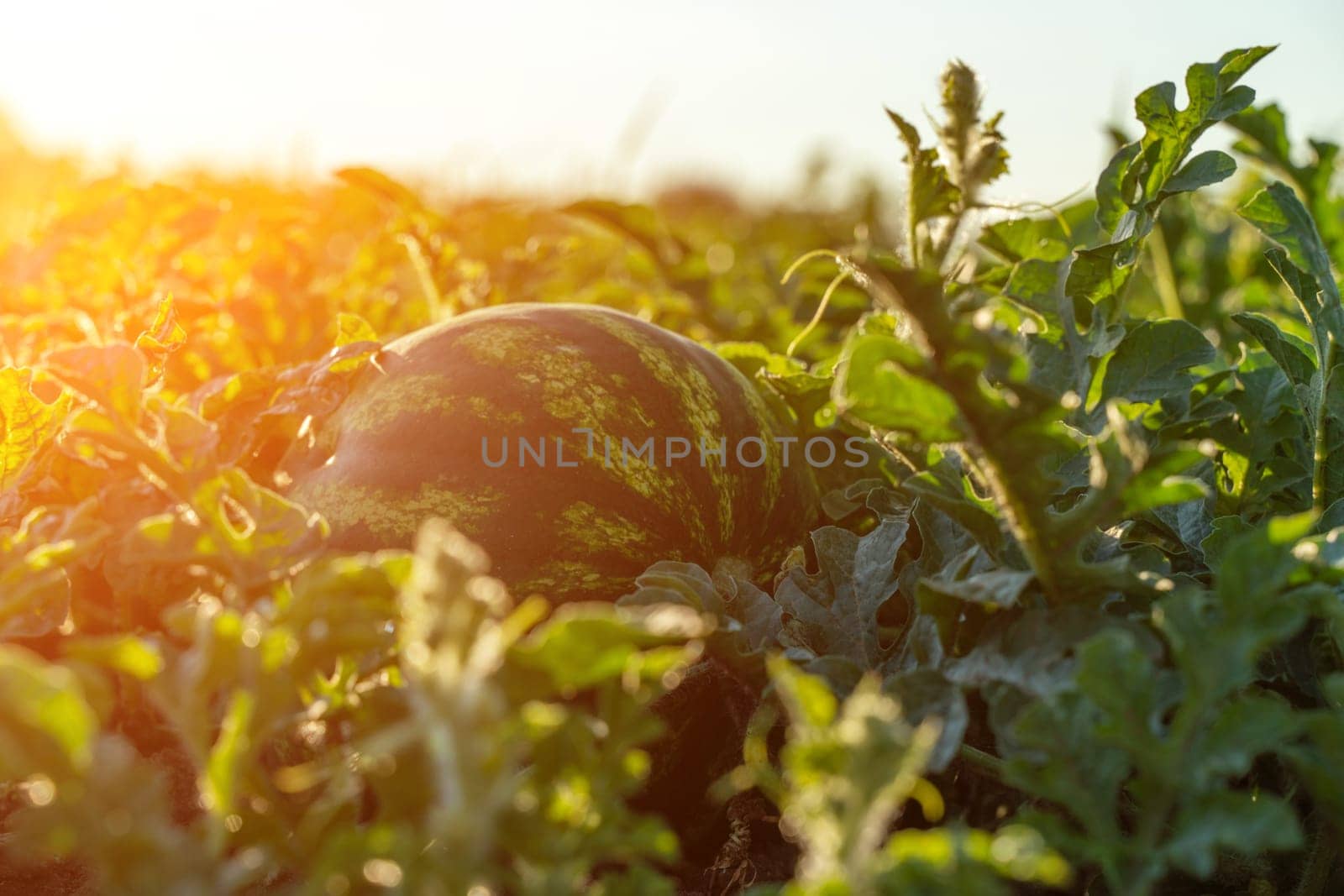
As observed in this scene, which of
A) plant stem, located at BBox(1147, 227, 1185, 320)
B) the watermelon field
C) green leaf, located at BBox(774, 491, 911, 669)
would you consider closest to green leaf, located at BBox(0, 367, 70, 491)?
the watermelon field

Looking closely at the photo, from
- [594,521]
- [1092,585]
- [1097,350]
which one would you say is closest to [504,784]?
[1092,585]

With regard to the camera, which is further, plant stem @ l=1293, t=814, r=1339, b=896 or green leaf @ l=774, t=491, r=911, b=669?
green leaf @ l=774, t=491, r=911, b=669

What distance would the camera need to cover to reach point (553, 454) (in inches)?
73.0

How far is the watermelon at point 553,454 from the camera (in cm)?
179

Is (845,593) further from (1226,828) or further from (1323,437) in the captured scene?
(1323,437)

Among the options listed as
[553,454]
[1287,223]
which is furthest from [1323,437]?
[553,454]

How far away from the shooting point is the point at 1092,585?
1.33 meters

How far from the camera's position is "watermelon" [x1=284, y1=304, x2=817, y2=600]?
5.87 feet

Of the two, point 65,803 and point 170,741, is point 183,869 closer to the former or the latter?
point 65,803

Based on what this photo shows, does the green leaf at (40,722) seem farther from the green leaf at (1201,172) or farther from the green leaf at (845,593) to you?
the green leaf at (1201,172)

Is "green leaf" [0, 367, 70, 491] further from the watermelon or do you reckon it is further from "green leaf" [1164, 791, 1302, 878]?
"green leaf" [1164, 791, 1302, 878]

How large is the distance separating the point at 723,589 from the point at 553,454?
0.36 m

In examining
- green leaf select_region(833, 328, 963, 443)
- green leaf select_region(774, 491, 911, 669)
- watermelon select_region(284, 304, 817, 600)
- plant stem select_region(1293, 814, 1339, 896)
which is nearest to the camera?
green leaf select_region(833, 328, 963, 443)

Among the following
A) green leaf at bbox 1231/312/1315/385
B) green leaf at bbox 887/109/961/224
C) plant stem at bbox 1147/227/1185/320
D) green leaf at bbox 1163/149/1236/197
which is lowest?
plant stem at bbox 1147/227/1185/320
